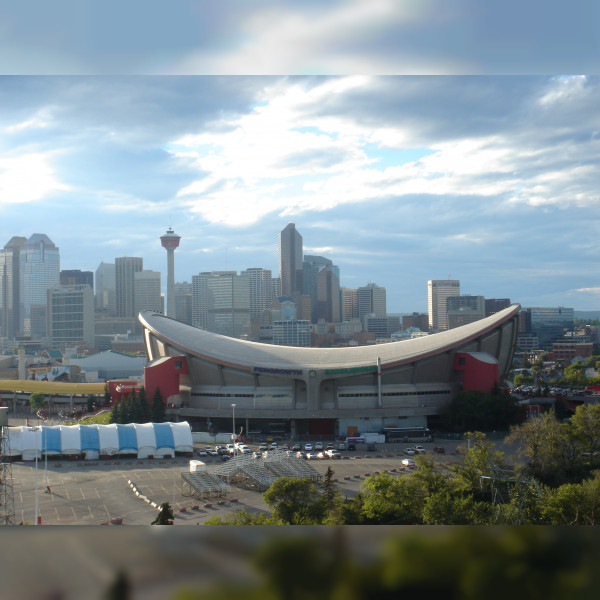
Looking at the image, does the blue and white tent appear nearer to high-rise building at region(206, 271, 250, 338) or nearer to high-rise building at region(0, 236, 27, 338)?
high-rise building at region(0, 236, 27, 338)

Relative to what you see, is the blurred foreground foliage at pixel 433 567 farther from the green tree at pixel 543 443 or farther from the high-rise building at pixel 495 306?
the high-rise building at pixel 495 306

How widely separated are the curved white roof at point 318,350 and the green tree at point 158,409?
47.0 inches

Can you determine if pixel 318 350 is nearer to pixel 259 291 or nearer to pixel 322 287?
pixel 259 291

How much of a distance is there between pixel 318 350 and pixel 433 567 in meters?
11.1

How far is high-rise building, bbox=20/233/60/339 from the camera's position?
511 cm

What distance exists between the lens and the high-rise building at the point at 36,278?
16.8 feet

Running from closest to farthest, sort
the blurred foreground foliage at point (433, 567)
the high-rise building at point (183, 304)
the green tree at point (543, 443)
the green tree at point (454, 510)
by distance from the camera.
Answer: the blurred foreground foliage at point (433, 567), the green tree at point (454, 510), the green tree at point (543, 443), the high-rise building at point (183, 304)

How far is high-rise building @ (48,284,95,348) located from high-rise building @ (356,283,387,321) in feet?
12.7

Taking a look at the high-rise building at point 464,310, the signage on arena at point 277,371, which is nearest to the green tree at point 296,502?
the high-rise building at point 464,310

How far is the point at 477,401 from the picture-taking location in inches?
399

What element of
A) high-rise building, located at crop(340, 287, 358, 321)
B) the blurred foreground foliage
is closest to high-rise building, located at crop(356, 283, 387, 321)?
high-rise building, located at crop(340, 287, 358, 321)

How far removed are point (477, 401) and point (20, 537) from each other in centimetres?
990

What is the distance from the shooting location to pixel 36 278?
6215 millimetres

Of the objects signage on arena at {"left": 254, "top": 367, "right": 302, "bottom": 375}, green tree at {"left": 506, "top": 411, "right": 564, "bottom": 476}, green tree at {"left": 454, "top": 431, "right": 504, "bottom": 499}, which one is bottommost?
green tree at {"left": 506, "top": 411, "right": 564, "bottom": 476}
